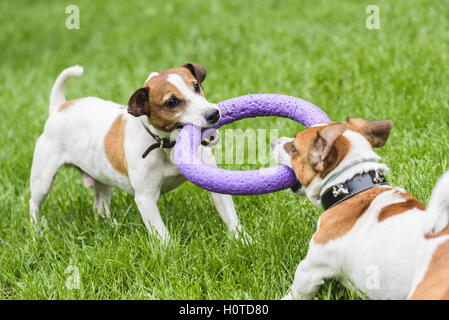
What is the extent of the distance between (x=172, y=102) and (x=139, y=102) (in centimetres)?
23

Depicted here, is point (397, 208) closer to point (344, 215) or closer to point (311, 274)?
point (344, 215)

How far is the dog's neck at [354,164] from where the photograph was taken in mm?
3008

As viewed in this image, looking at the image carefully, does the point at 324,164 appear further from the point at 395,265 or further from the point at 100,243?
the point at 100,243

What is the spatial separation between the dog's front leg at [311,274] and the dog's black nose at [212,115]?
1249 mm

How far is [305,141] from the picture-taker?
322cm

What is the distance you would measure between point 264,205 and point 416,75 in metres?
2.65

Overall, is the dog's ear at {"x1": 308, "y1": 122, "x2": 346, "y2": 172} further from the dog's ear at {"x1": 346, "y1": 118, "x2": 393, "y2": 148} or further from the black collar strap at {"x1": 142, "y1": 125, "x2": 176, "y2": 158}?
the black collar strap at {"x1": 142, "y1": 125, "x2": 176, "y2": 158}

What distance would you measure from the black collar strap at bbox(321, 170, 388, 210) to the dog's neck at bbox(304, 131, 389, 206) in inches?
0.8

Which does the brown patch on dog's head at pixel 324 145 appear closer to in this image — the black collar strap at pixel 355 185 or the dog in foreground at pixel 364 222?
the dog in foreground at pixel 364 222

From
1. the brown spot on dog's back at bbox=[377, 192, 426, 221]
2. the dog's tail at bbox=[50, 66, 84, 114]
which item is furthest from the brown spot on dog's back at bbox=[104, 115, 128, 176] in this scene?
the brown spot on dog's back at bbox=[377, 192, 426, 221]

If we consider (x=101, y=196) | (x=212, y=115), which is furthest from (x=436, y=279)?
(x=101, y=196)

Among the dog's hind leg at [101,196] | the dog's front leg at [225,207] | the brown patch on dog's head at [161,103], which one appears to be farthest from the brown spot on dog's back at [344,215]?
the dog's hind leg at [101,196]

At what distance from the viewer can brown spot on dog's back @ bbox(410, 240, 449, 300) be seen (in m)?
2.36
